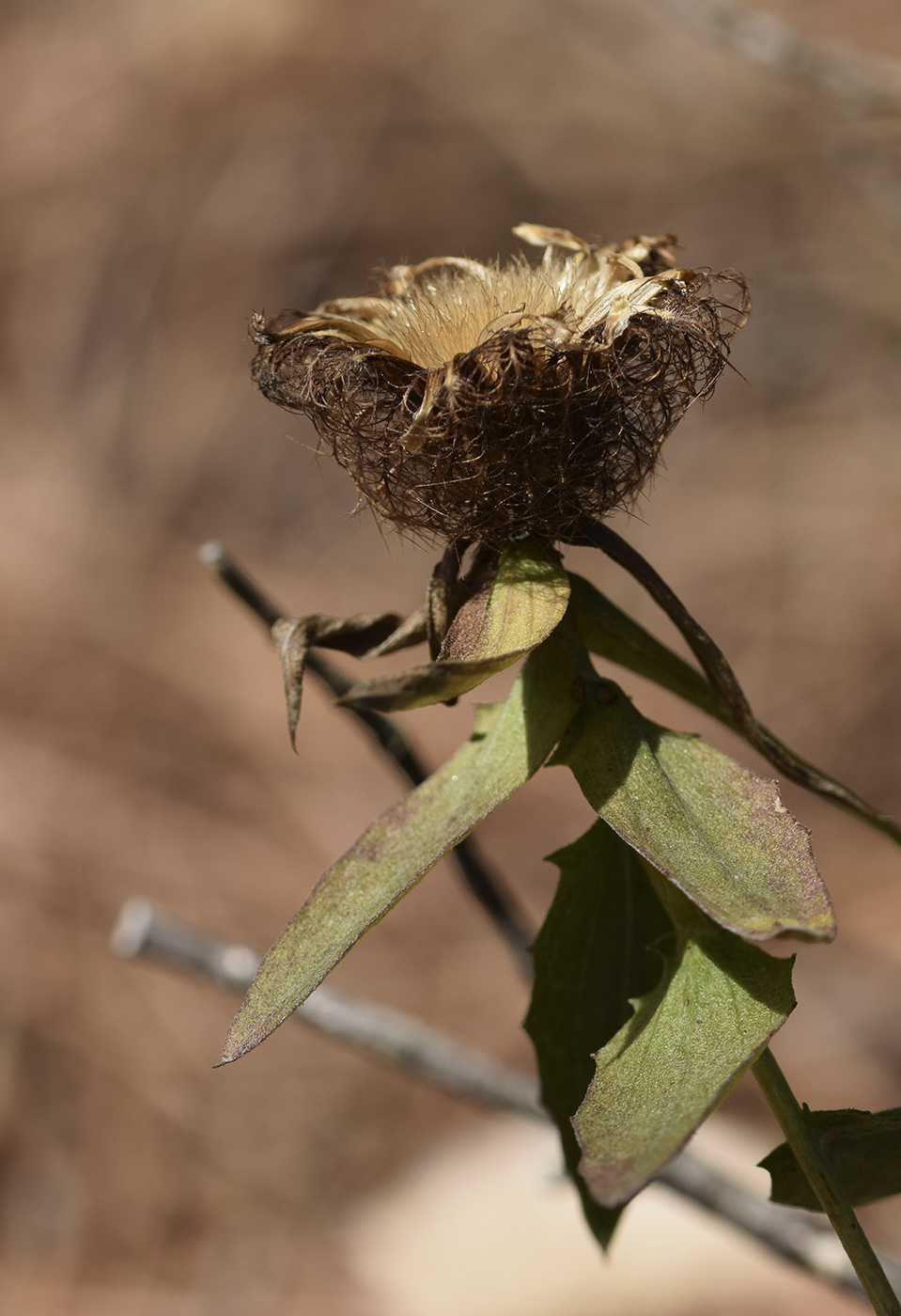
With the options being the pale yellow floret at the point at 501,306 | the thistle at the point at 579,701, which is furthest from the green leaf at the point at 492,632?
the pale yellow floret at the point at 501,306

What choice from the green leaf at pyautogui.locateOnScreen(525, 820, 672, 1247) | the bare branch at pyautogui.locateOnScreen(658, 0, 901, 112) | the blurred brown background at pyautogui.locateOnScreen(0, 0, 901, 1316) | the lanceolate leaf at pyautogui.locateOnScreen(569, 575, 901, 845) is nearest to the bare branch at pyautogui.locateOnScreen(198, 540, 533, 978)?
the green leaf at pyautogui.locateOnScreen(525, 820, 672, 1247)

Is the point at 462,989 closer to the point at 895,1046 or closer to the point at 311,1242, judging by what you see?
the point at 311,1242

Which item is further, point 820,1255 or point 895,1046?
point 895,1046

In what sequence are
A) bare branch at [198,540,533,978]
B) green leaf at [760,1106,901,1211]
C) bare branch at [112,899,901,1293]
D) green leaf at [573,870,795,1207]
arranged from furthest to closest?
bare branch at [112,899,901,1293] → bare branch at [198,540,533,978] → green leaf at [760,1106,901,1211] → green leaf at [573,870,795,1207]

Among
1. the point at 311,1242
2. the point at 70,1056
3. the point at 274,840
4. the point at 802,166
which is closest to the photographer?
the point at 311,1242

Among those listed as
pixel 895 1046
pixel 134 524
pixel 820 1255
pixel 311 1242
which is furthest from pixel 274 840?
pixel 820 1255

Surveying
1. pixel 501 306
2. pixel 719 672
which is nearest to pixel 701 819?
pixel 719 672

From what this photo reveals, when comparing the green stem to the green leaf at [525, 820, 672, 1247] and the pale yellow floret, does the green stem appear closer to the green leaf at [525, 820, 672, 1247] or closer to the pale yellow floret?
the green leaf at [525, 820, 672, 1247]
